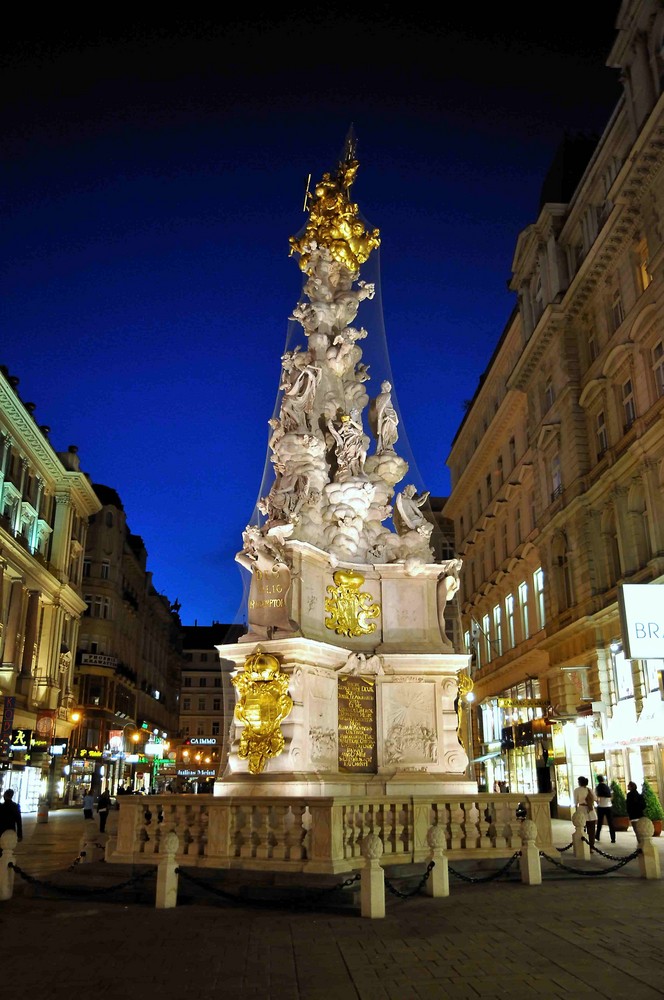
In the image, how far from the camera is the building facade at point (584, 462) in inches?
1114

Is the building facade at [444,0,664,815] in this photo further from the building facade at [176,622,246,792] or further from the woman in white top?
the building facade at [176,622,246,792]

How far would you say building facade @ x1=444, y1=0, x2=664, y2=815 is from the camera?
28.3 meters

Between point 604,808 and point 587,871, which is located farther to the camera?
point 604,808

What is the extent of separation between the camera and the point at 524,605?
42844mm

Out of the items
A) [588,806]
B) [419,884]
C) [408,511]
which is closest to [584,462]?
[408,511]

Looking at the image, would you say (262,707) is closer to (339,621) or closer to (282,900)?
(339,621)

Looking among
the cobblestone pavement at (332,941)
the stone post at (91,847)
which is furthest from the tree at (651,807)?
the stone post at (91,847)

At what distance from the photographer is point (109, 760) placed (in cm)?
5550

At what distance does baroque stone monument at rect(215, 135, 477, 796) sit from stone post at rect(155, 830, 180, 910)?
8.76ft

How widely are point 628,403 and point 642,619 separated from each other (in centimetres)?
2155

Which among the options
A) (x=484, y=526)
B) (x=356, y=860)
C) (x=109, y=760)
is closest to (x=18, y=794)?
(x=109, y=760)

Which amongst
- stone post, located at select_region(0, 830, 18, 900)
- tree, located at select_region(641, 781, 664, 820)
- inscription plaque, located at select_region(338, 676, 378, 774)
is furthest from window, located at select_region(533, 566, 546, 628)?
stone post, located at select_region(0, 830, 18, 900)

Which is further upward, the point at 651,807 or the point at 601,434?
the point at 601,434

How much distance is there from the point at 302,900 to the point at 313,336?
11.5 meters
